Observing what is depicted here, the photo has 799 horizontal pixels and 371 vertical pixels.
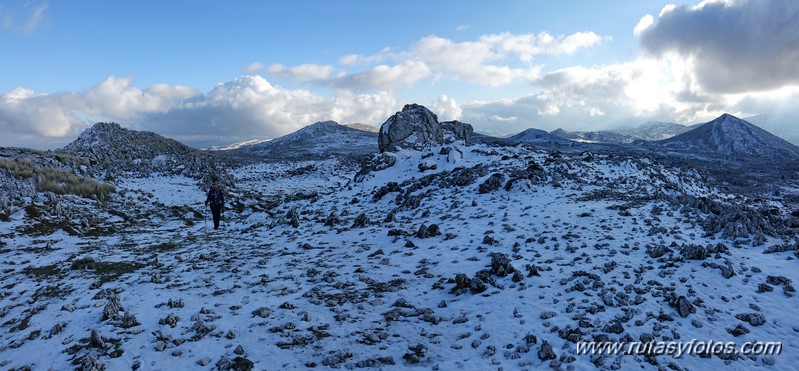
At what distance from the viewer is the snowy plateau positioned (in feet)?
25.9

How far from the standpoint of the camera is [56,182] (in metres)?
24.2

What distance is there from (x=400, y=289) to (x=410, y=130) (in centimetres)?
3561

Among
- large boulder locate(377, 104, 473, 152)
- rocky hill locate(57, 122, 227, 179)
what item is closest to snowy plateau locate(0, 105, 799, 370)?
rocky hill locate(57, 122, 227, 179)

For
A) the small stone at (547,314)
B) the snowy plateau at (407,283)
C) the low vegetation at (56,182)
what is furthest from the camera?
the low vegetation at (56,182)

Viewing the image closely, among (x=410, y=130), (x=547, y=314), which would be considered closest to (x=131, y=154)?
(x=410, y=130)

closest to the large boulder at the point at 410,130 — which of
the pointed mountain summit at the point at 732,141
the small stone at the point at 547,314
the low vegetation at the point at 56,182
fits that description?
the low vegetation at the point at 56,182

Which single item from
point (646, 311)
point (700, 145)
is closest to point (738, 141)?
point (700, 145)

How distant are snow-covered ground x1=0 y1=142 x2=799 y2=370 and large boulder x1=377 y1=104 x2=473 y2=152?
23780 millimetres

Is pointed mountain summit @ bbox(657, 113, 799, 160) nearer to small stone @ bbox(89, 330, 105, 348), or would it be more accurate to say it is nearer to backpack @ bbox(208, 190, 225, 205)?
backpack @ bbox(208, 190, 225, 205)

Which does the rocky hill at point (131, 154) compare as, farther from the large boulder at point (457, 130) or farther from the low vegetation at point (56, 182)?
the large boulder at point (457, 130)

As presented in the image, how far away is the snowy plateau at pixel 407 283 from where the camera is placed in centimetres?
790

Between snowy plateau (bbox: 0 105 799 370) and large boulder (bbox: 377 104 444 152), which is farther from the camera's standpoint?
large boulder (bbox: 377 104 444 152)

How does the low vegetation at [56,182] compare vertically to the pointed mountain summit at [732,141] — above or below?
below

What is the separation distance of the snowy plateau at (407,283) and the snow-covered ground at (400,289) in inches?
2.2
